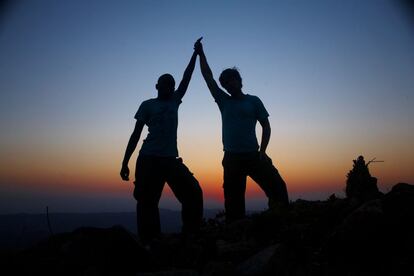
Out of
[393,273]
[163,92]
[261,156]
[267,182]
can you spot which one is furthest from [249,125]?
[393,273]

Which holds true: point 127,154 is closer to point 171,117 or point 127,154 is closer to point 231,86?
point 171,117

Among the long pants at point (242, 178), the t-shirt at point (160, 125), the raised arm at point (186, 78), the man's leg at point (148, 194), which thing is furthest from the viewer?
the raised arm at point (186, 78)

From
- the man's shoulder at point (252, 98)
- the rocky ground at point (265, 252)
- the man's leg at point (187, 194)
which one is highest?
the man's shoulder at point (252, 98)

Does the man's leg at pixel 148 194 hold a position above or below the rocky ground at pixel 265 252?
above

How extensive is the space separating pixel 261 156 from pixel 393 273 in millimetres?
3630

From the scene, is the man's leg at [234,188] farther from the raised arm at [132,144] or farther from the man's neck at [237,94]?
the raised arm at [132,144]

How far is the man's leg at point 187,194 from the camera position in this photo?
21.8 ft

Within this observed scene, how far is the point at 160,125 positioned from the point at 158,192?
112cm

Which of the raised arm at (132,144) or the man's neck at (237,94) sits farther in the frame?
the man's neck at (237,94)

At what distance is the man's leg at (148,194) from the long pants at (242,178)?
4.03 feet

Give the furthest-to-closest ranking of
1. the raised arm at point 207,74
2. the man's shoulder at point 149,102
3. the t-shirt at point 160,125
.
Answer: the raised arm at point 207,74 < the man's shoulder at point 149,102 < the t-shirt at point 160,125

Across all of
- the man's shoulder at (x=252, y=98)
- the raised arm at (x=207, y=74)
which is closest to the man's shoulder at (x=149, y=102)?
the raised arm at (x=207, y=74)

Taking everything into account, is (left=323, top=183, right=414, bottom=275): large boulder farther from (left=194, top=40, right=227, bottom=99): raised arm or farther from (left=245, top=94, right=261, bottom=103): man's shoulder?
(left=194, top=40, right=227, bottom=99): raised arm

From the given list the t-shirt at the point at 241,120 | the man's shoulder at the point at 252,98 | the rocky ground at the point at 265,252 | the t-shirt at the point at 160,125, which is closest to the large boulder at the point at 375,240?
the rocky ground at the point at 265,252
